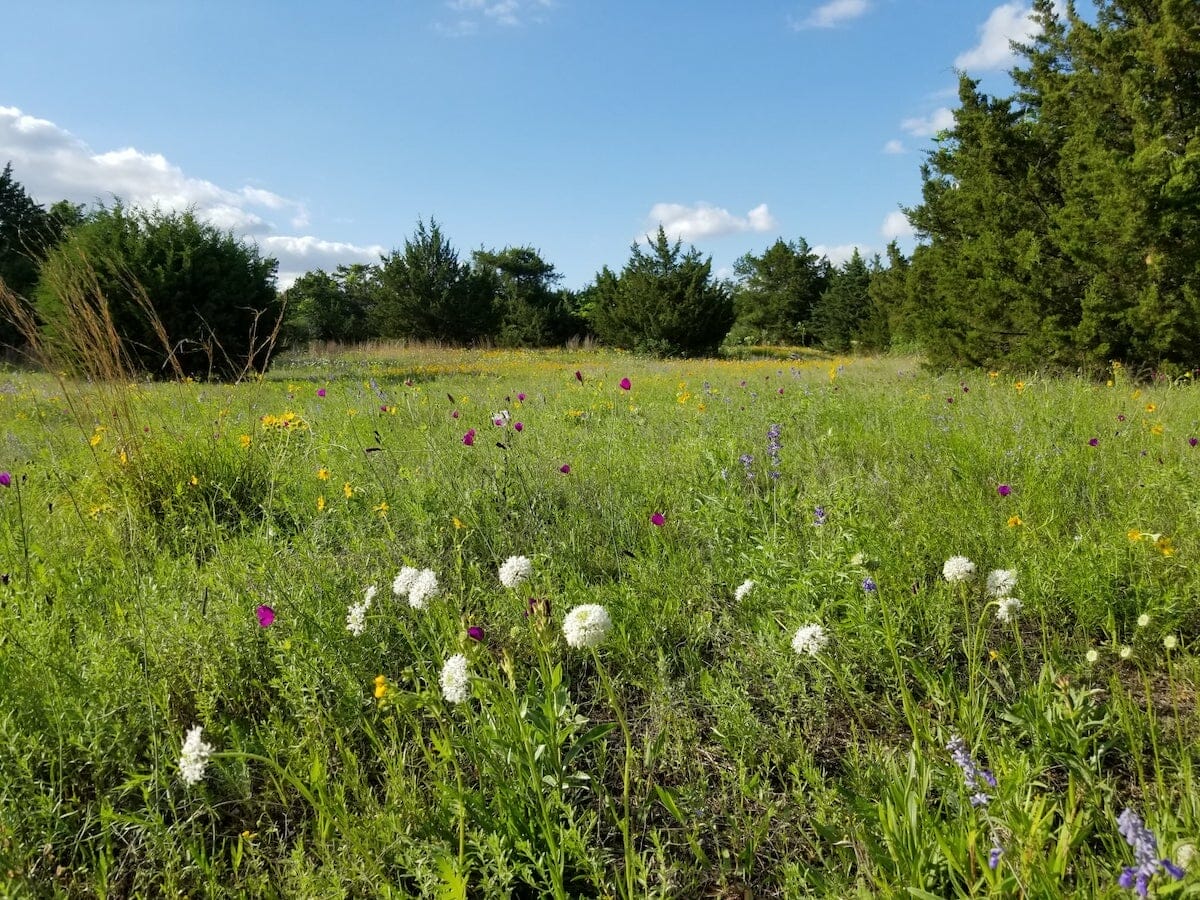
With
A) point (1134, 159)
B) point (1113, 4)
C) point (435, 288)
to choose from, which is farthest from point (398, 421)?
point (435, 288)

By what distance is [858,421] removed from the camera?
4.40 meters

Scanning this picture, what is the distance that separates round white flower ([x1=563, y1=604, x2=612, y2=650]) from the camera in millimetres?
1245

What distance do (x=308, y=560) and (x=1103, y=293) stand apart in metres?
10.4

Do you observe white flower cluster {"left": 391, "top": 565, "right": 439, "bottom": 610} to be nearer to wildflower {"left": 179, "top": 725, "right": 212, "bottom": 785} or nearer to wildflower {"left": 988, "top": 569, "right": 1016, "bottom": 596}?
wildflower {"left": 179, "top": 725, "right": 212, "bottom": 785}

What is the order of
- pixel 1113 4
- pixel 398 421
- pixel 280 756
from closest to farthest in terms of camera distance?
pixel 280 756 < pixel 398 421 < pixel 1113 4

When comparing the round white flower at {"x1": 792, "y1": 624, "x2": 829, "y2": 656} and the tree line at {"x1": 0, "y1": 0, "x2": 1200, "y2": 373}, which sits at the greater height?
the tree line at {"x1": 0, "y1": 0, "x2": 1200, "y2": 373}

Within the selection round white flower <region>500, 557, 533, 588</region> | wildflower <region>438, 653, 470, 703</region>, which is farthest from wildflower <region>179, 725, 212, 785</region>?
round white flower <region>500, 557, 533, 588</region>

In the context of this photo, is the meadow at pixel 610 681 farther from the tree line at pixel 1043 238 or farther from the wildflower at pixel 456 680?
the tree line at pixel 1043 238

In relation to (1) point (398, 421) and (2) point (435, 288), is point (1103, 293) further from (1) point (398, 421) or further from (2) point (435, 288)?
(2) point (435, 288)

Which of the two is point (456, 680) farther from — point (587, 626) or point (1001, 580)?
point (1001, 580)

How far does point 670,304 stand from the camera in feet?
72.8

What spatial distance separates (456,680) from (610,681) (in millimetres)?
726

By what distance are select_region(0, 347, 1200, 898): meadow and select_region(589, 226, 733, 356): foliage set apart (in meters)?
19.3

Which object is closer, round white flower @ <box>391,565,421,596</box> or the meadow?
the meadow
